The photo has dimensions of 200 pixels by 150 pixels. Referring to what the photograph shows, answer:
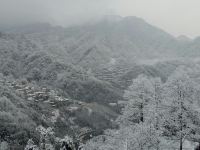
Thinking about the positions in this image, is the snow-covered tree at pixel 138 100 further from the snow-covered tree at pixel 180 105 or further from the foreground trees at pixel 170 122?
the snow-covered tree at pixel 180 105

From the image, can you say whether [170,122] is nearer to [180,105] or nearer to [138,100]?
[180,105]

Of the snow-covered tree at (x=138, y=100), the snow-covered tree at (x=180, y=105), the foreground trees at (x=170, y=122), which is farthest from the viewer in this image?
the snow-covered tree at (x=138, y=100)

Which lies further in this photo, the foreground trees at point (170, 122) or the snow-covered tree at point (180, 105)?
the snow-covered tree at point (180, 105)

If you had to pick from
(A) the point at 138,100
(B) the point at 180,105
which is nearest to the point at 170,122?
(B) the point at 180,105

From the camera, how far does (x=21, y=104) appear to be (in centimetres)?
17212

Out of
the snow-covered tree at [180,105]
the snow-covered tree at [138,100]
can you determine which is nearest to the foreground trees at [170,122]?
the snow-covered tree at [180,105]

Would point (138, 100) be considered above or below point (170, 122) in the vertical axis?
above

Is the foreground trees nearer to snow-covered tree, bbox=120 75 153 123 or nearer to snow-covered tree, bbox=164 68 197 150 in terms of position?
snow-covered tree, bbox=164 68 197 150

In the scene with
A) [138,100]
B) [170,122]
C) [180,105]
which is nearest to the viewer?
[180,105]

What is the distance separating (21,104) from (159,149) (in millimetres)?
135789

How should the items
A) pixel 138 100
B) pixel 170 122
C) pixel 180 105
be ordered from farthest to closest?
pixel 138 100
pixel 170 122
pixel 180 105

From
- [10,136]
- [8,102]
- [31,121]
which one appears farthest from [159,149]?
[8,102]

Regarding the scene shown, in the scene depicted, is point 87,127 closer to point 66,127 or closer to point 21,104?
point 66,127

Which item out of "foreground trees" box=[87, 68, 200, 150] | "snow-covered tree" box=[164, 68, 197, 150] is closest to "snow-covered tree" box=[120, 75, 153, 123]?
"foreground trees" box=[87, 68, 200, 150]
